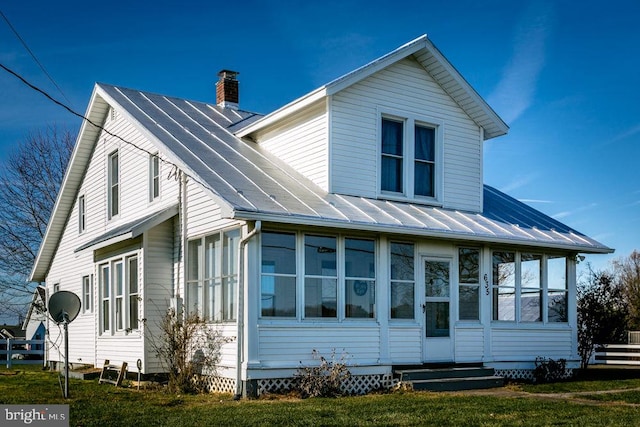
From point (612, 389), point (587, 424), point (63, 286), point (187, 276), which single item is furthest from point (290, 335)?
point (63, 286)

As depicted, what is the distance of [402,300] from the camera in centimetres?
1569

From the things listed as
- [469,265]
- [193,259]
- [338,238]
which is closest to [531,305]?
[469,265]

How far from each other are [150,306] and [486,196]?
9.41 m

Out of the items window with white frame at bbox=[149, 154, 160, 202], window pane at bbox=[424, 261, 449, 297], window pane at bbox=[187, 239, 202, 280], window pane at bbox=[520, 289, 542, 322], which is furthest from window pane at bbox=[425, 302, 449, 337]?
window with white frame at bbox=[149, 154, 160, 202]

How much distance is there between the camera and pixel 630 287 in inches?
1496

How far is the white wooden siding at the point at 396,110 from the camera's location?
624 inches

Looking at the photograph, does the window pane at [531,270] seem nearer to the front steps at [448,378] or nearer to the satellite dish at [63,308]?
the front steps at [448,378]

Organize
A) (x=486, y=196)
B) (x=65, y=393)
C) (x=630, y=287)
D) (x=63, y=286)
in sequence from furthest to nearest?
(x=630, y=287), (x=63, y=286), (x=486, y=196), (x=65, y=393)

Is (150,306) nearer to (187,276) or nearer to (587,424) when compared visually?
(187,276)

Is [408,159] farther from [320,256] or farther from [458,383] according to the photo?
[458,383]

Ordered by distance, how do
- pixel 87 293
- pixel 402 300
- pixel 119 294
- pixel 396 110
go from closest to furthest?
pixel 402 300 < pixel 396 110 < pixel 119 294 < pixel 87 293

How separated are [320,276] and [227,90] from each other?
29.7ft

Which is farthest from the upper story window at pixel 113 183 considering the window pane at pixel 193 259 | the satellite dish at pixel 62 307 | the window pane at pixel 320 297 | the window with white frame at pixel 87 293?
the window pane at pixel 320 297

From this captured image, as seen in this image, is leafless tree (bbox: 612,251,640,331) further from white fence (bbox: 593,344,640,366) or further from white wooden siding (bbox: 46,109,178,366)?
white wooden siding (bbox: 46,109,178,366)
